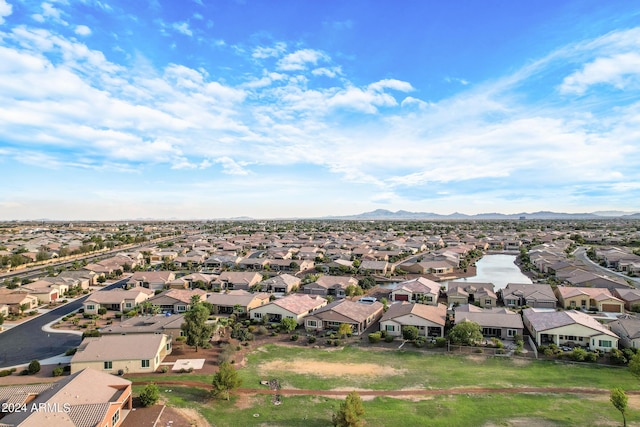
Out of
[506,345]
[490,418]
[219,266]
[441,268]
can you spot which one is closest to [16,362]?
[490,418]

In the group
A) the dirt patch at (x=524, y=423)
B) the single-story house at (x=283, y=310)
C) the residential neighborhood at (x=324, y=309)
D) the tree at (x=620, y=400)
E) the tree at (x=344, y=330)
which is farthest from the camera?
the single-story house at (x=283, y=310)

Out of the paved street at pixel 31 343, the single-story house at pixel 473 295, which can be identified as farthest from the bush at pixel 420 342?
the paved street at pixel 31 343

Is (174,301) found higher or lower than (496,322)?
lower

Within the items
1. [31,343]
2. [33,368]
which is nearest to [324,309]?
[33,368]

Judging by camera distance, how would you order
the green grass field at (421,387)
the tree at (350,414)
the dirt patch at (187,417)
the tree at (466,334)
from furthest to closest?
1. the tree at (466,334)
2. the green grass field at (421,387)
3. the dirt patch at (187,417)
4. the tree at (350,414)

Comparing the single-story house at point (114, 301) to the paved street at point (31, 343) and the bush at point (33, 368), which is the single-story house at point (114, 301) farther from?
the bush at point (33, 368)

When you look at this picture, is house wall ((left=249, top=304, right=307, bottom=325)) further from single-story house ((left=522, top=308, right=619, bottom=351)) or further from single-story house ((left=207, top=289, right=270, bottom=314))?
single-story house ((left=522, top=308, right=619, bottom=351))

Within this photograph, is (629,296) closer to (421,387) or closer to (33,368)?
(421,387)
